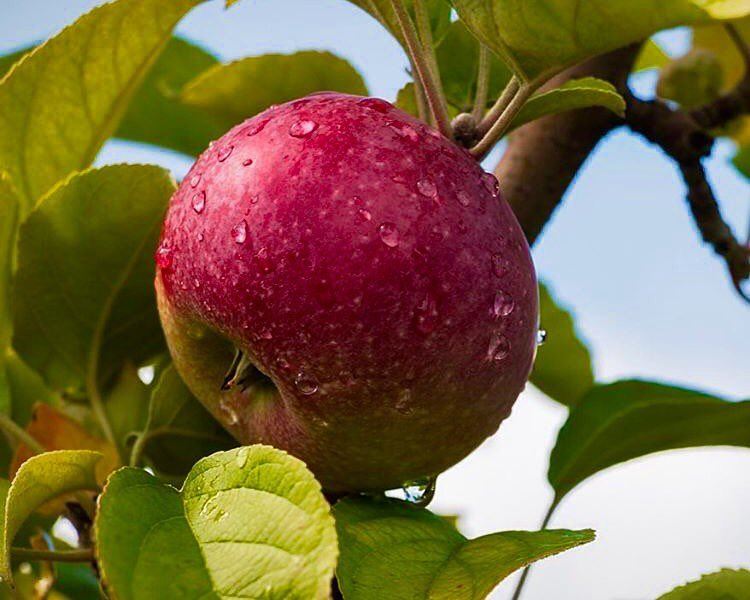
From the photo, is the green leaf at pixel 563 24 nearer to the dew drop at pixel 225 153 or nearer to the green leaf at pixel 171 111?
the dew drop at pixel 225 153

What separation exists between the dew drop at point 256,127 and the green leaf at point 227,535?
0.23 m

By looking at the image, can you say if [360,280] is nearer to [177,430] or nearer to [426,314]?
[426,314]

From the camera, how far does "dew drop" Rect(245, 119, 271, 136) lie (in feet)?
2.32

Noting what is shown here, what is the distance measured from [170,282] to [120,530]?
0.20 metres

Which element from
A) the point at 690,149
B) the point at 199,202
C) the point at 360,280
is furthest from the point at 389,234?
the point at 690,149

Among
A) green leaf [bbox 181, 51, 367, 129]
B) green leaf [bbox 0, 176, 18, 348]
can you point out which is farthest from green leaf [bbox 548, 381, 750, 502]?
green leaf [bbox 0, 176, 18, 348]

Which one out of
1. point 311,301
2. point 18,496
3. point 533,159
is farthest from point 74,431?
point 533,159

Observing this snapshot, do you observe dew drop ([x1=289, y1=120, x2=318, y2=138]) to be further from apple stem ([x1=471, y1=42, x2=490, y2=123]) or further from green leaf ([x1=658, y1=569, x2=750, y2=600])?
green leaf ([x1=658, y1=569, x2=750, y2=600])

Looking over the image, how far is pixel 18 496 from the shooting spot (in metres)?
0.67

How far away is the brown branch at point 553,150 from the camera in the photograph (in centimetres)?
99

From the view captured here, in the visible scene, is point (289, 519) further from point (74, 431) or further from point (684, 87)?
point (684, 87)

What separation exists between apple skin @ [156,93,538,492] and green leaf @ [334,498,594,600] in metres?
0.04

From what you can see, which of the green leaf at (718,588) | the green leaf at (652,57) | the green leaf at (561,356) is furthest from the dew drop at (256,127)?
the green leaf at (652,57)

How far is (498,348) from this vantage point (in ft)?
2.24
